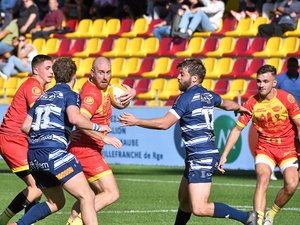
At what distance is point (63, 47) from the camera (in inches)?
1155

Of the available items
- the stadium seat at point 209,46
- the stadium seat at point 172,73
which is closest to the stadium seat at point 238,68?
the stadium seat at point 209,46

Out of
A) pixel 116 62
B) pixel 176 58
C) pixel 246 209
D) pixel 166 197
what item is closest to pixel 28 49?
pixel 116 62

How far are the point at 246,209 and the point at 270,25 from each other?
1094cm

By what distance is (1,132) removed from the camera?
13.0m

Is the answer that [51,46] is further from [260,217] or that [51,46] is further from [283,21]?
[260,217]

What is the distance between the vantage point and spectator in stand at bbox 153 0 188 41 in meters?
26.3

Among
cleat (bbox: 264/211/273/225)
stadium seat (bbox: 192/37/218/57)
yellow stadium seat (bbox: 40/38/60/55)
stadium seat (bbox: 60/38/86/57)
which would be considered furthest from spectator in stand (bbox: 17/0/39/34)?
cleat (bbox: 264/211/273/225)

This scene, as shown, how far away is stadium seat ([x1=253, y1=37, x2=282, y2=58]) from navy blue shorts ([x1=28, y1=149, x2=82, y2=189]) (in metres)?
14.7

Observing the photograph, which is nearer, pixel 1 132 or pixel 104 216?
pixel 1 132

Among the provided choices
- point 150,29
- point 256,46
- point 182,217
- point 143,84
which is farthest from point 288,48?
point 182,217

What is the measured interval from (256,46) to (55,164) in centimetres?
1539

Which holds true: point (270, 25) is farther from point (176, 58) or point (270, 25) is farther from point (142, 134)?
point (142, 134)

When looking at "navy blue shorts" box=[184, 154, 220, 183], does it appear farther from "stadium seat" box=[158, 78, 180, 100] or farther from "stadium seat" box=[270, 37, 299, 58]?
"stadium seat" box=[270, 37, 299, 58]

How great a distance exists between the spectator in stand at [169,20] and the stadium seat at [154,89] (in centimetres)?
164
